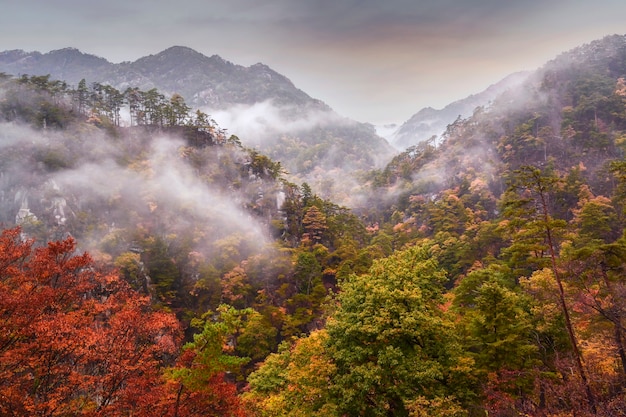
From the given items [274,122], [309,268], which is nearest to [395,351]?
[309,268]

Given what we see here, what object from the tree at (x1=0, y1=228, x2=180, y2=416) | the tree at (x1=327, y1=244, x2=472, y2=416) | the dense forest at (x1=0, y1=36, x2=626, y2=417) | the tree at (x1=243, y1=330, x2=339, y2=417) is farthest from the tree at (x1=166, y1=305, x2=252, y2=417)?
the tree at (x1=327, y1=244, x2=472, y2=416)

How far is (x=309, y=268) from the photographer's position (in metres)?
40.9

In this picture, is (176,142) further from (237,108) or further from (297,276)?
(237,108)

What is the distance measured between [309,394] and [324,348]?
2.32 meters

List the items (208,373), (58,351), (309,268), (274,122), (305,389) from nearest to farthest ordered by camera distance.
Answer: (208,373) → (58,351) → (305,389) → (309,268) → (274,122)

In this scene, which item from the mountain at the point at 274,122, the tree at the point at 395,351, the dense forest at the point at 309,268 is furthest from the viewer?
the mountain at the point at 274,122

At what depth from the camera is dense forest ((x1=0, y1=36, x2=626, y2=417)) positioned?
1261cm

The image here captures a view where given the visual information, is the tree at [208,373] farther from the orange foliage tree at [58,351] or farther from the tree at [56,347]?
the tree at [56,347]

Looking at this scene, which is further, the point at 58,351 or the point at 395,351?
the point at 395,351

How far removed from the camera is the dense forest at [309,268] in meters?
12.6

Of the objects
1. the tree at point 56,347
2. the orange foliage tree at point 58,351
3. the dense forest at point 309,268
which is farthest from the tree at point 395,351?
the tree at point 56,347

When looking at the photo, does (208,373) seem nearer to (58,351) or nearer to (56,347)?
(56,347)

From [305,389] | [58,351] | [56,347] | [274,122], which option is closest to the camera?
[56,347]

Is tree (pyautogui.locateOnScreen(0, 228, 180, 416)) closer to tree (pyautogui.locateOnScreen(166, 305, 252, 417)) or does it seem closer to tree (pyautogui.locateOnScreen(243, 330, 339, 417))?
tree (pyautogui.locateOnScreen(166, 305, 252, 417))
